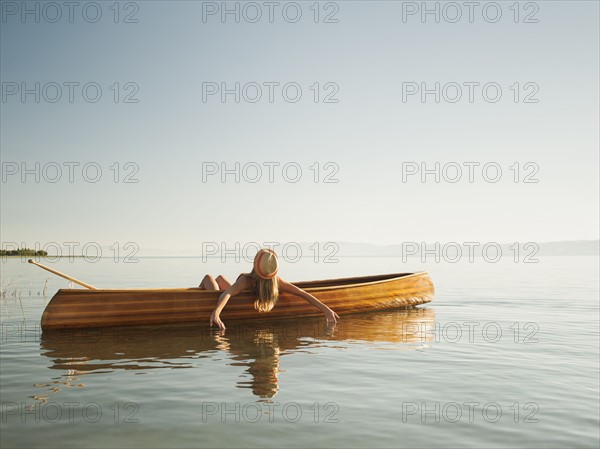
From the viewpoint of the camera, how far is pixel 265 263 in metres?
10.0

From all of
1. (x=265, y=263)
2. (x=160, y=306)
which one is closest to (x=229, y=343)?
(x=265, y=263)

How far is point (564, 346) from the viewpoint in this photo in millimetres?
8867

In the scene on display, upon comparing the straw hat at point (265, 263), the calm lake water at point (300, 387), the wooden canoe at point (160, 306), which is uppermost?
the straw hat at point (265, 263)

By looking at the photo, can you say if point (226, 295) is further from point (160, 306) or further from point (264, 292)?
point (160, 306)

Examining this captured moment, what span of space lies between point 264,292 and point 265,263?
2.62 feet

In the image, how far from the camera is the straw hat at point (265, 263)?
9.97 metres

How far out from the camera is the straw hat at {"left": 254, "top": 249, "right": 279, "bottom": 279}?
9969mm

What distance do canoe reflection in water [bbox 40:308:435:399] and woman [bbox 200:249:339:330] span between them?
44 cm

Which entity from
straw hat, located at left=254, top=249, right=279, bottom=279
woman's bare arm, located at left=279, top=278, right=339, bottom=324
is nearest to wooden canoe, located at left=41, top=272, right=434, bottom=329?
woman's bare arm, located at left=279, top=278, right=339, bottom=324

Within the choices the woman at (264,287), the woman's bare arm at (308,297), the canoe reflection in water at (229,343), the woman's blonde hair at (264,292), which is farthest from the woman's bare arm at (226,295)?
the woman's bare arm at (308,297)

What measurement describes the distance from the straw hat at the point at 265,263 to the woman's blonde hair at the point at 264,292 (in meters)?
0.25

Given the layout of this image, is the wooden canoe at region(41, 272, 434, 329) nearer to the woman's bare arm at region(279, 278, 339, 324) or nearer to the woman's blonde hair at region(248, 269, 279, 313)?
the woman's blonde hair at region(248, 269, 279, 313)

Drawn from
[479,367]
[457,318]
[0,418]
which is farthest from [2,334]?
[457,318]

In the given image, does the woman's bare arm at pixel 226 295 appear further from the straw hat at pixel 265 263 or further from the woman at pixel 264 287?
the straw hat at pixel 265 263
